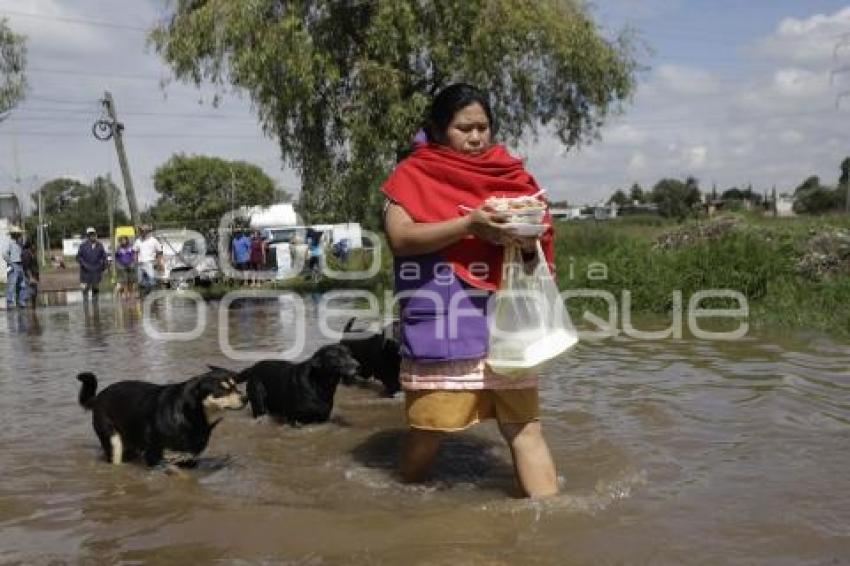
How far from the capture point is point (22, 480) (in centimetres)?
529

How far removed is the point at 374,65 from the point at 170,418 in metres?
13.5

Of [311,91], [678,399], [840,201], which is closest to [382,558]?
[678,399]

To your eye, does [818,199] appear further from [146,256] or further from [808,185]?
[146,256]

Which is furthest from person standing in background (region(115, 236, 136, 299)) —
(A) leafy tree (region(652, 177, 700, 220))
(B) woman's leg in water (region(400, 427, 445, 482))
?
(A) leafy tree (region(652, 177, 700, 220))

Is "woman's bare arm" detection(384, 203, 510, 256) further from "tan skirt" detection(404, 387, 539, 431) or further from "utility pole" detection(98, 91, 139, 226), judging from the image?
"utility pole" detection(98, 91, 139, 226)

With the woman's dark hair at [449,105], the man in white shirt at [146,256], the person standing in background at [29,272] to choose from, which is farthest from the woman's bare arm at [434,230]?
the man in white shirt at [146,256]

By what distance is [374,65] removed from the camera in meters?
17.8

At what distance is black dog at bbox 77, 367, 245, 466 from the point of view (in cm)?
525

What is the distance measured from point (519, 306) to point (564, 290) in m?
10.3

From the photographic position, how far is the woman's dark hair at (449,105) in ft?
13.7

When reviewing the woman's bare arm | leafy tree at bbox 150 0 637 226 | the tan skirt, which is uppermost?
leafy tree at bbox 150 0 637 226

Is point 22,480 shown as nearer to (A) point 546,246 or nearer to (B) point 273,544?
(B) point 273,544

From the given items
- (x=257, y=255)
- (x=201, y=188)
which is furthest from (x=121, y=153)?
(x=201, y=188)

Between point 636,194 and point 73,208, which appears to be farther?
point 73,208
